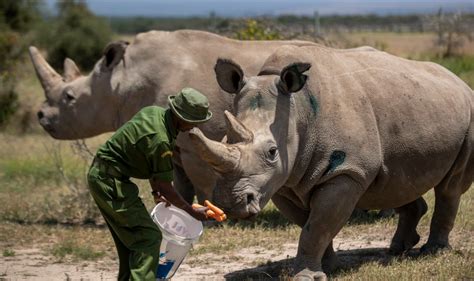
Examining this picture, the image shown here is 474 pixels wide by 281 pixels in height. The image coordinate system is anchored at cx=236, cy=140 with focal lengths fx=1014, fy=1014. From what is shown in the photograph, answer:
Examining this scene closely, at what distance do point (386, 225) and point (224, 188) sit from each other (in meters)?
3.46

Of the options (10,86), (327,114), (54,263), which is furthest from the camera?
(10,86)

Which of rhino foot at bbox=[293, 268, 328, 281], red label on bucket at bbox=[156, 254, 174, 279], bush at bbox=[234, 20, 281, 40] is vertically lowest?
bush at bbox=[234, 20, 281, 40]

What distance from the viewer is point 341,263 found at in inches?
313

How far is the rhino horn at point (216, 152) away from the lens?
618 cm

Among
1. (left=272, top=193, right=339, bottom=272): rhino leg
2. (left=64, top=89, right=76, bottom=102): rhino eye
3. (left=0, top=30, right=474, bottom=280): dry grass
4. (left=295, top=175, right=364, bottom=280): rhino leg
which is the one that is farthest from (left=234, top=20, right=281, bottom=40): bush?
(left=295, top=175, right=364, bottom=280): rhino leg

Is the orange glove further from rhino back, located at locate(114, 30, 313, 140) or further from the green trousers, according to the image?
rhino back, located at locate(114, 30, 313, 140)

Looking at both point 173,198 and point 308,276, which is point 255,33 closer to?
point 308,276

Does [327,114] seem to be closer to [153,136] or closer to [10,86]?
[153,136]

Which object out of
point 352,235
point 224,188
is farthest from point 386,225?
point 224,188

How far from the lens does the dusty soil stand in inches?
311

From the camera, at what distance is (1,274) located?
805 cm

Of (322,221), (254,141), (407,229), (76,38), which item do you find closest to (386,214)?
(407,229)

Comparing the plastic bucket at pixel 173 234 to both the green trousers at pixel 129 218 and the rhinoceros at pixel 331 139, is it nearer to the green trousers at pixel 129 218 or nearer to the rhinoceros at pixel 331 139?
the green trousers at pixel 129 218

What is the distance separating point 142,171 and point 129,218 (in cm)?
30
